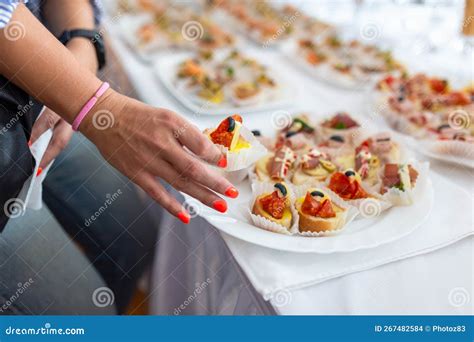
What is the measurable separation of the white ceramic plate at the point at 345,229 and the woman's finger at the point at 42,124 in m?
0.35

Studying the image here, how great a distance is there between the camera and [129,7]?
292 centimetres

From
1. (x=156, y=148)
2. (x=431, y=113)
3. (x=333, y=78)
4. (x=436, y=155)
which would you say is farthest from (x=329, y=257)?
(x=333, y=78)

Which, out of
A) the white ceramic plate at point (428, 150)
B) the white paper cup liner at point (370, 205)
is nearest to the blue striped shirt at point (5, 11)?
the white paper cup liner at point (370, 205)

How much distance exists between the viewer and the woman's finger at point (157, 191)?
81 cm

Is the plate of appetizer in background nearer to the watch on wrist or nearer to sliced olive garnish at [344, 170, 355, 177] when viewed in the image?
sliced olive garnish at [344, 170, 355, 177]

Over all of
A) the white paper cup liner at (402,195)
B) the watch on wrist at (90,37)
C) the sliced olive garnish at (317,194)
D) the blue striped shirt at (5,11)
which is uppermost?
the blue striped shirt at (5,11)

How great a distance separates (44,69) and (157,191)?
285 millimetres

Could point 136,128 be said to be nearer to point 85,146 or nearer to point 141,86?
point 85,146

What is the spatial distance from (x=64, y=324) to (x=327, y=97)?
1.17 meters

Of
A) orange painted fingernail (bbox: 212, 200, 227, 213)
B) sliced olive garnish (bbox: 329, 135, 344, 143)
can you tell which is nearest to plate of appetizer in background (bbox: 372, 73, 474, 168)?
sliced olive garnish (bbox: 329, 135, 344, 143)

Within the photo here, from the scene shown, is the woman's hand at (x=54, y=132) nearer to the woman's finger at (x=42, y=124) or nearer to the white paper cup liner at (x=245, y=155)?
the woman's finger at (x=42, y=124)

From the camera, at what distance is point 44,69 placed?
31.3 inches

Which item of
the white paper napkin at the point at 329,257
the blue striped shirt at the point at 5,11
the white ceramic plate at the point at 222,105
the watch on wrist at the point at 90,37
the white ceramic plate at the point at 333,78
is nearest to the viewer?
the blue striped shirt at the point at 5,11

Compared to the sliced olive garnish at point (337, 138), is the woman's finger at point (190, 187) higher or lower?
higher
